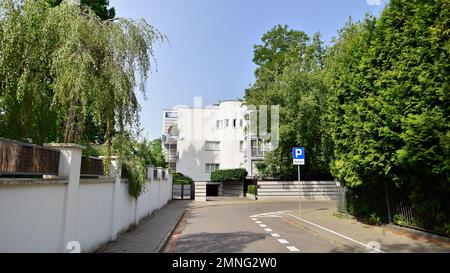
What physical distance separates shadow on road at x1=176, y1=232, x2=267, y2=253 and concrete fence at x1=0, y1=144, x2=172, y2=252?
6.76ft

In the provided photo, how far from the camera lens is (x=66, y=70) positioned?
6.39 metres

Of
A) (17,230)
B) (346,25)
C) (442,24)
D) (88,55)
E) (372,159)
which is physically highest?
(346,25)

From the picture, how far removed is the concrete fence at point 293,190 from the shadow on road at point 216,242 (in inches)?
711

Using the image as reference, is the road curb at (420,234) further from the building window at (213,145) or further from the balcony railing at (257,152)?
the building window at (213,145)

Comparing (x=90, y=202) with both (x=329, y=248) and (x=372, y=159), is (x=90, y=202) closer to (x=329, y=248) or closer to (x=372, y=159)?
(x=329, y=248)

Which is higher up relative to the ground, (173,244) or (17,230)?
(17,230)

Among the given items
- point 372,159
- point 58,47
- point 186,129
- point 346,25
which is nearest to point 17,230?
point 58,47

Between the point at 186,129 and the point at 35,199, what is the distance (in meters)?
43.2

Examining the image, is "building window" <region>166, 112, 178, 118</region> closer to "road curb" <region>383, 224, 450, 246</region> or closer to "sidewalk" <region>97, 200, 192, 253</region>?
"sidewalk" <region>97, 200, 192, 253</region>

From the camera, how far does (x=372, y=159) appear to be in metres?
10.3

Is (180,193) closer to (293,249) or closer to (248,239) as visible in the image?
(248,239)

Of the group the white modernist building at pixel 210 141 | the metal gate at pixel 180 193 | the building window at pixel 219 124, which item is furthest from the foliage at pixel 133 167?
the building window at pixel 219 124

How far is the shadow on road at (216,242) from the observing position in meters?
8.31

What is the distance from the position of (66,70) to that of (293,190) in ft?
83.3
